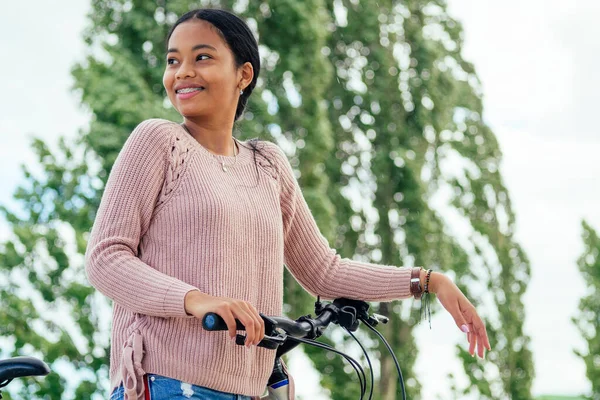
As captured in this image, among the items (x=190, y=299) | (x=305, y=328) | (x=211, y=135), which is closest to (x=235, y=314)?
(x=190, y=299)

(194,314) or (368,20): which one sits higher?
(368,20)

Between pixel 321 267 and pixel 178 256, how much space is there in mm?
537

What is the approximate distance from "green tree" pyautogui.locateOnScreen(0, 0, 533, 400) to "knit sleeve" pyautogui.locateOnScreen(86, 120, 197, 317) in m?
5.21

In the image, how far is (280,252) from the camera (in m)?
2.30

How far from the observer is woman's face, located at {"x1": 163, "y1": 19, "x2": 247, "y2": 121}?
7.36 ft

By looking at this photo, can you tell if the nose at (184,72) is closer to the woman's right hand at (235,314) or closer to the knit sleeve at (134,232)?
the knit sleeve at (134,232)

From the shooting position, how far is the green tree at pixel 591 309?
9516 mm

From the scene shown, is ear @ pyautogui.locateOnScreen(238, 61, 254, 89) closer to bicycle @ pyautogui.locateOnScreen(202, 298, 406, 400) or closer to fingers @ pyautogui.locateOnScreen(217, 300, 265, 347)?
bicycle @ pyautogui.locateOnScreen(202, 298, 406, 400)

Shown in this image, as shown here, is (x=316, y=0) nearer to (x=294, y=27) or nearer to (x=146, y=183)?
(x=294, y=27)

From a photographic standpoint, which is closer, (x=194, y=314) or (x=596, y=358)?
(x=194, y=314)

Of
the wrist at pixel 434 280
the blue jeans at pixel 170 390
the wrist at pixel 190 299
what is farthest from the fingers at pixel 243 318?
the wrist at pixel 434 280

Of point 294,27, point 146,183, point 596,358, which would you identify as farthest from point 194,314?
point 596,358

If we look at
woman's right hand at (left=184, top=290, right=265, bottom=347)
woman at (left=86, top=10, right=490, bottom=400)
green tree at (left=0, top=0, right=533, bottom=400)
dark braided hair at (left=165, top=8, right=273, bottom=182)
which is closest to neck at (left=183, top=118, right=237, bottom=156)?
woman at (left=86, top=10, right=490, bottom=400)

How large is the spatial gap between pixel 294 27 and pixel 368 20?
1.23m
